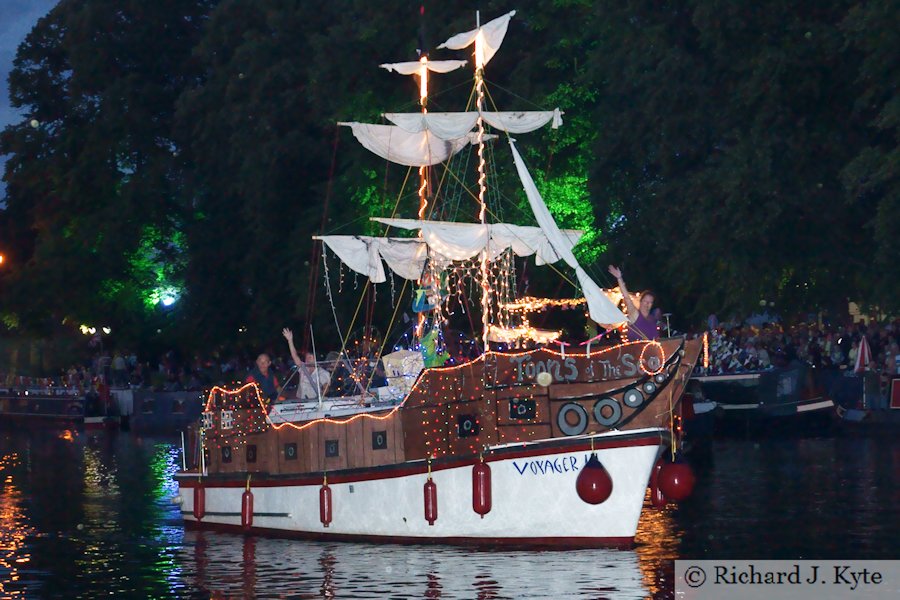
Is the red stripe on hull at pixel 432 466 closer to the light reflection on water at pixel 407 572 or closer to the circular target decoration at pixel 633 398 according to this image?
the circular target decoration at pixel 633 398

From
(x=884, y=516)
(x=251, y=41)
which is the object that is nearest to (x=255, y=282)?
(x=251, y=41)

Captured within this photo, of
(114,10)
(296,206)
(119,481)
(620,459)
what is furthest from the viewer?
(114,10)

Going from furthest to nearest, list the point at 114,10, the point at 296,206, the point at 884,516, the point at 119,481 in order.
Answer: the point at 114,10, the point at 296,206, the point at 119,481, the point at 884,516

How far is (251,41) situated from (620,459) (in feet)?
149

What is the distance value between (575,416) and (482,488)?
1.76 m

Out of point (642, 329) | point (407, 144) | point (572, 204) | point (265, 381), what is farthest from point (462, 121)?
point (572, 204)

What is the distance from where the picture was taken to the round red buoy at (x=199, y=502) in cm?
2822

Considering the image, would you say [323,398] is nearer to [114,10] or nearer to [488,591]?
[488,591]

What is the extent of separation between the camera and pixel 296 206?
213 feet

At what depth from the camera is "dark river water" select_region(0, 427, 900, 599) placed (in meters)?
20.8

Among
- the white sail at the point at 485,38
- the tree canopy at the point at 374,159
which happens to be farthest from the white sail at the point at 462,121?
the tree canopy at the point at 374,159

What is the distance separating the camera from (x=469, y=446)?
24.1 meters

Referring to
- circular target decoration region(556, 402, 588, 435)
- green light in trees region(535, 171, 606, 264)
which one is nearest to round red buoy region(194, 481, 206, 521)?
circular target decoration region(556, 402, 588, 435)

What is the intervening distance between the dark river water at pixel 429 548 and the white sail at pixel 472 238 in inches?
213
